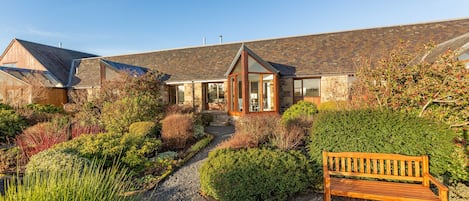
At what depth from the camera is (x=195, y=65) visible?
17656 mm

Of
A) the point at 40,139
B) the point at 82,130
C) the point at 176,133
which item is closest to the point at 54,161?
the point at 40,139

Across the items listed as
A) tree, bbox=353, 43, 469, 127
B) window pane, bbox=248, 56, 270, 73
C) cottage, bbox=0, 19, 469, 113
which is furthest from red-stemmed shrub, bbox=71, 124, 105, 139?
tree, bbox=353, 43, 469, 127

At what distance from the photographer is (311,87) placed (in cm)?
1470

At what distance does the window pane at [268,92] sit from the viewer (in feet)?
44.7

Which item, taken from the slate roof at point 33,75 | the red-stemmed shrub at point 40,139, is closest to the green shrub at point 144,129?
the red-stemmed shrub at point 40,139

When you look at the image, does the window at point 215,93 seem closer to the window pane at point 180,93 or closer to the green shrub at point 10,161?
the window pane at point 180,93

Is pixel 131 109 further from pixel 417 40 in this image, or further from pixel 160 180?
pixel 417 40

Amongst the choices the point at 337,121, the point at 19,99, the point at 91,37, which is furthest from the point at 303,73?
the point at 19,99

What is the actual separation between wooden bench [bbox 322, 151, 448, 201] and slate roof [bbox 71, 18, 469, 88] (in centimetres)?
906

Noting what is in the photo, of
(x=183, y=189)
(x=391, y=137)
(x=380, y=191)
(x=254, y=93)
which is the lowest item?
(x=183, y=189)

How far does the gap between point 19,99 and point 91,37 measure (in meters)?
7.14

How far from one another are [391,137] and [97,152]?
7030 millimetres

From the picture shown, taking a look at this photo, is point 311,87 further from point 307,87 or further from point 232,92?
point 232,92

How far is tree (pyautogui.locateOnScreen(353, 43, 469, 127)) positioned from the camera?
482 centimetres
